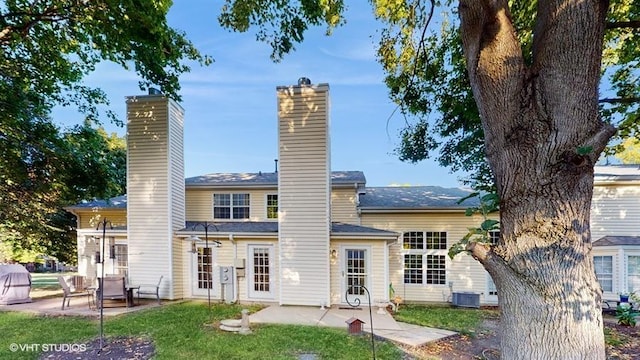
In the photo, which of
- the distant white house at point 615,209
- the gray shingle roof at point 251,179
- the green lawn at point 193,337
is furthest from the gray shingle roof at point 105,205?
the distant white house at point 615,209

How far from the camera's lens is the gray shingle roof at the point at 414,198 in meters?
12.3

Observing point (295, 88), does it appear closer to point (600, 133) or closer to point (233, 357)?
point (233, 357)

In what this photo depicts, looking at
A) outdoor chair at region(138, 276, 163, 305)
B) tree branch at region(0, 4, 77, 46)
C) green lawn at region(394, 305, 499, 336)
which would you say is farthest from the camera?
outdoor chair at region(138, 276, 163, 305)

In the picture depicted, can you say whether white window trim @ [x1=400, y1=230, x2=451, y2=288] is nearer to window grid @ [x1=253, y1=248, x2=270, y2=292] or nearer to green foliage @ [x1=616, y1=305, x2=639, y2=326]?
green foliage @ [x1=616, y1=305, x2=639, y2=326]

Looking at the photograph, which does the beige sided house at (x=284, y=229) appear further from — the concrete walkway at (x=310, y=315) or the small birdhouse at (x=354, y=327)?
the small birdhouse at (x=354, y=327)

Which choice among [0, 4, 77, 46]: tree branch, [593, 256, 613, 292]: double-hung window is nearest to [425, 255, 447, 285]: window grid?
[593, 256, 613, 292]: double-hung window

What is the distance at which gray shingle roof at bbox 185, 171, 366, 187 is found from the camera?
12781mm

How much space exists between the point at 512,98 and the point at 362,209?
9.74 m

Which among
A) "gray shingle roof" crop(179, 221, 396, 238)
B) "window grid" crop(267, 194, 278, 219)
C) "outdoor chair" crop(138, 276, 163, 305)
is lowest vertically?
"outdoor chair" crop(138, 276, 163, 305)

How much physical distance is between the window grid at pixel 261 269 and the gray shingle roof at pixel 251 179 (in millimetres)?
2889

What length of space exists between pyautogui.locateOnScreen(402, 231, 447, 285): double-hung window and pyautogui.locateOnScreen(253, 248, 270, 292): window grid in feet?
16.8

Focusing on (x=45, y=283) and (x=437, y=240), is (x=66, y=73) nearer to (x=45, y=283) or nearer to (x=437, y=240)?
(x=45, y=283)

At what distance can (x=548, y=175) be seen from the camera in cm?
275

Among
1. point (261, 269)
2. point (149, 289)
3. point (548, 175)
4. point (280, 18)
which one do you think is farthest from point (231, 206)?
point (548, 175)
